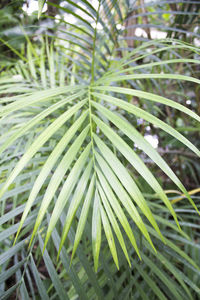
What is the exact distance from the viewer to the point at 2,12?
1.40 meters

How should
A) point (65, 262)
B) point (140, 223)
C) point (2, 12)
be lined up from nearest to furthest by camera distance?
point (140, 223)
point (65, 262)
point (2, 12)

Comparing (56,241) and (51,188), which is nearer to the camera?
(51,188)

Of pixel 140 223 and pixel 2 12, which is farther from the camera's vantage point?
pixel 2 12

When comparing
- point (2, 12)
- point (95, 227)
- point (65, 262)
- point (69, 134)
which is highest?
point (2, 12)

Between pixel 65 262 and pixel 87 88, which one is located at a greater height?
pixel 87 88

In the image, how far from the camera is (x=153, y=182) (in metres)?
0.27

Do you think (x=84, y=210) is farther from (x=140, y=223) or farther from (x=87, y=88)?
(x=87, y=88)

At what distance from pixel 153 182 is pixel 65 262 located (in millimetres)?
241

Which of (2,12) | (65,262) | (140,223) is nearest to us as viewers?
(140,223)

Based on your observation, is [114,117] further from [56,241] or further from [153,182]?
[56,241]

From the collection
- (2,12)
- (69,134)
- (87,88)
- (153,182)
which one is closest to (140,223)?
(153,182)

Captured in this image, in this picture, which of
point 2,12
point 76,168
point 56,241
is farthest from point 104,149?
point 2,12

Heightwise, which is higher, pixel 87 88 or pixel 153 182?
pixel 87 88

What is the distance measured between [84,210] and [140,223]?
8cm
